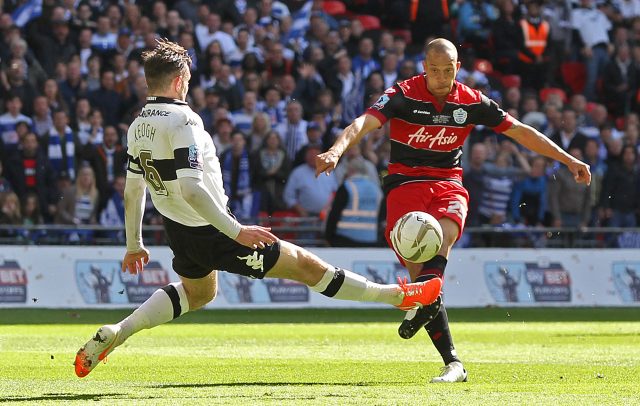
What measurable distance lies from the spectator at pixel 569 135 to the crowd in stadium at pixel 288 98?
0.08ft

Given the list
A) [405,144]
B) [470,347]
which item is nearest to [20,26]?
[470,347]

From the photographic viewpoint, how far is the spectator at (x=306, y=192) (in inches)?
849

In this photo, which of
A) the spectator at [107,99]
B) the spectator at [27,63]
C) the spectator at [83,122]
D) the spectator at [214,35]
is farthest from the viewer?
the spectator at [214,35]

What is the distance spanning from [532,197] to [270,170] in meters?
4.46

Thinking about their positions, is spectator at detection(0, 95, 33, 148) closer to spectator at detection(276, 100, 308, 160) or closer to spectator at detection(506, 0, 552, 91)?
spectator at detection(276, 100, 308, 160)

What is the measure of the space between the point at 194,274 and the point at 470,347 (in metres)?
4.73

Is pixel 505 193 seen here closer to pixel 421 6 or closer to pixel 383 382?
pixel 421 6

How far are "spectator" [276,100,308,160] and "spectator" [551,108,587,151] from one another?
4468 mm

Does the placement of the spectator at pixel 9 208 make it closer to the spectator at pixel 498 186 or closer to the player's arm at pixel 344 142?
the spectator at pixel 498 186

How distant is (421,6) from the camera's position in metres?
26.7

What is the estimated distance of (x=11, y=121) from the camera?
68.7 feet

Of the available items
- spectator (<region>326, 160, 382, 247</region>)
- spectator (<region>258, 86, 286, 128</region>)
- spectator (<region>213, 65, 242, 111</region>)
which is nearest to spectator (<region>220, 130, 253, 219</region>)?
spectator (<region>258, 86, 286, 128</region>)

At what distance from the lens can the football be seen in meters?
9.64

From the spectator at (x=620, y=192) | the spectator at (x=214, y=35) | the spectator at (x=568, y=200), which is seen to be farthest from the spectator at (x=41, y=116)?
the spectator at (x=620, y=192)
